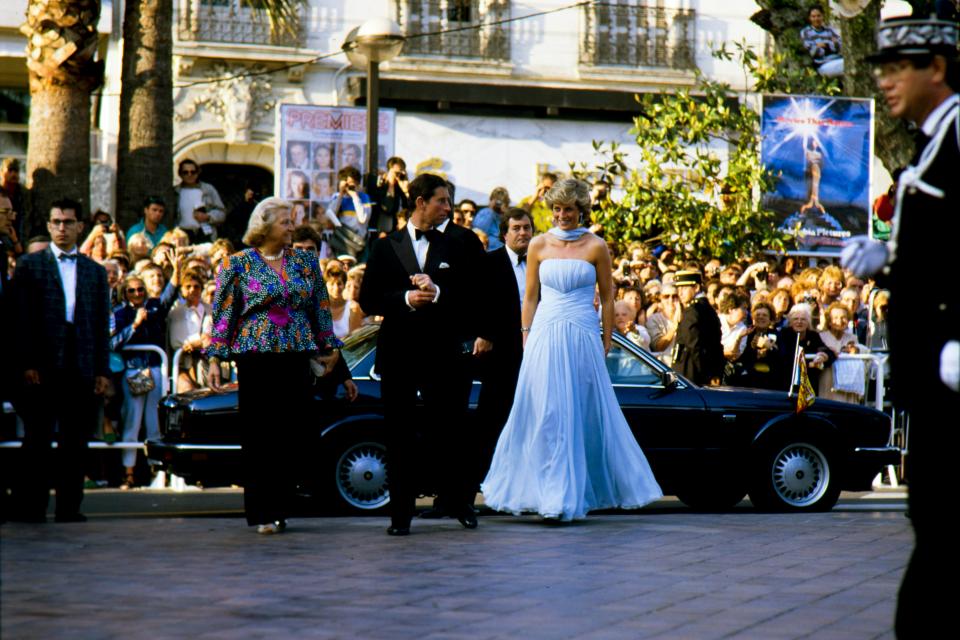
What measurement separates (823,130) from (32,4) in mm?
9166

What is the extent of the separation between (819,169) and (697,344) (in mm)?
6773

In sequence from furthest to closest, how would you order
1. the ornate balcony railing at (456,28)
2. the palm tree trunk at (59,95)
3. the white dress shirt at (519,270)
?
1. the ornate balcony railing at (456,28)
2. the palm tree trunk at (59,95)
3. the white dress shirt at (519,270)

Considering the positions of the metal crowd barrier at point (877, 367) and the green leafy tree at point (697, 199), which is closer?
the metal crowd barrier at point (877, 367)

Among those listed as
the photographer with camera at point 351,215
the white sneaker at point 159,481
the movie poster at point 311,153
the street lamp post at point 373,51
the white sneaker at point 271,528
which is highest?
the street lamp post at point 373,51

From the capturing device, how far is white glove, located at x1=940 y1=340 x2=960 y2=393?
4762 millimetres

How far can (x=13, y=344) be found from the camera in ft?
35.9

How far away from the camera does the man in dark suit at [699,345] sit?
1420 cm

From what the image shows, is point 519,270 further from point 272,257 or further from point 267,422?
point 267,422

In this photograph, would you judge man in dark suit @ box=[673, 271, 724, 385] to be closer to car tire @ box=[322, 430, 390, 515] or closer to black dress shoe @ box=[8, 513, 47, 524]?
car tire @ box=[322, 430, 390, 515]

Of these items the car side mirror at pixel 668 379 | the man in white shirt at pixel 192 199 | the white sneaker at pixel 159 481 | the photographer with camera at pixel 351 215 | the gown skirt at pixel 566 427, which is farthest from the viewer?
the man in white shirt at pixel 192 199

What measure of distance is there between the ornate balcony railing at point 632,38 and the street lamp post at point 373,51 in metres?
16.6

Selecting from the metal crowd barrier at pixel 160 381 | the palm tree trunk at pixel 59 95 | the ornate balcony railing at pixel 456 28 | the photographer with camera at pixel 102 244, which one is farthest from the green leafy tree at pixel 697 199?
the ornate balcony railing at pixel 456 28

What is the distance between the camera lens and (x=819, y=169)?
66.5 ft

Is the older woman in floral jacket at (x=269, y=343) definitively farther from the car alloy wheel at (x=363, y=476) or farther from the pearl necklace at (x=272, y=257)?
the car alloy wheel at (x=363, y=476)
